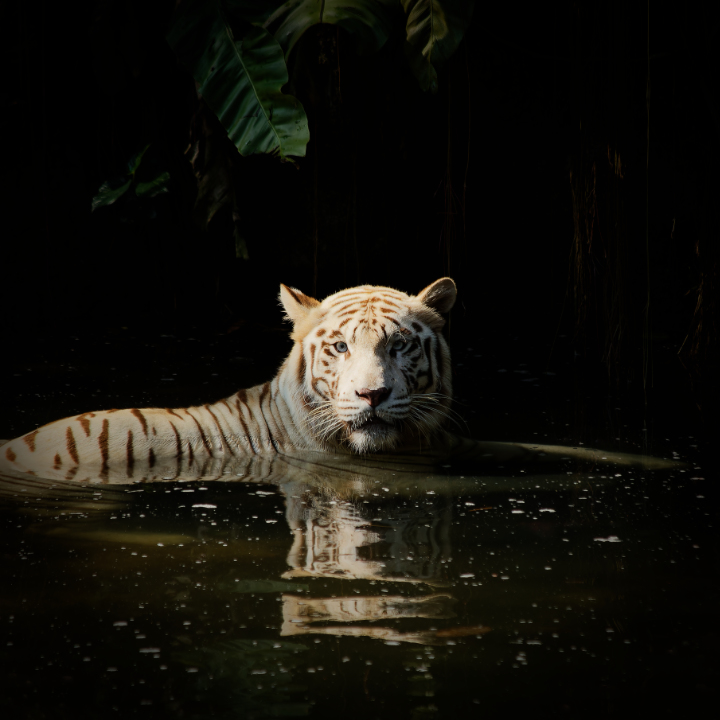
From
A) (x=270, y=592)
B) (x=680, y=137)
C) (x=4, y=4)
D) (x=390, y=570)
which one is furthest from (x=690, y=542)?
(x=4, y=4)

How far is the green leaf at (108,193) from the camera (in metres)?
5.67

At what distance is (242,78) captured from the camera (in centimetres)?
442

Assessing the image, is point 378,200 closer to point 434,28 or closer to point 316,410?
point 434,28

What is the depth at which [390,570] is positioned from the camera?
2258 millimetres

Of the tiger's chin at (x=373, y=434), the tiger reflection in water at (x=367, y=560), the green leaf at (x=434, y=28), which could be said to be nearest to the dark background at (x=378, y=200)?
the green leaf at (x=434, y=28)

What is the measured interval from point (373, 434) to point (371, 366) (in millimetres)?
218

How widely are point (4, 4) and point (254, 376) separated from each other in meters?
2.66

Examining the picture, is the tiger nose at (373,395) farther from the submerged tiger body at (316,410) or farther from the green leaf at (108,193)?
the green leaf at (108,193)

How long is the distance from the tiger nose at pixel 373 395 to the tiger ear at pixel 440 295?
0.52 metres

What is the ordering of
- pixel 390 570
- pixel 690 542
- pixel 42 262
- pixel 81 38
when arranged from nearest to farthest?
pixel 390 570
pixel 690 542
pixel 81 38
pixel 42 262

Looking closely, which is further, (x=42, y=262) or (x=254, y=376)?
(x=42, y=262)

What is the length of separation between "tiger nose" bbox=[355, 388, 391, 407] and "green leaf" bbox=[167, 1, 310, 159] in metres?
1.31

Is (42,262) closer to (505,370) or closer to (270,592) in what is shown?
(505,370)

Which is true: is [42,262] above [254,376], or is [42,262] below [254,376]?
above
